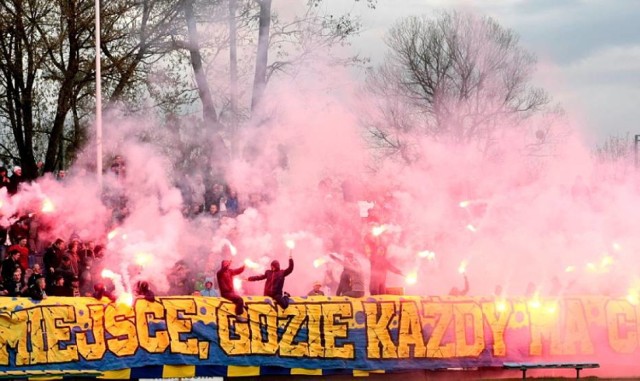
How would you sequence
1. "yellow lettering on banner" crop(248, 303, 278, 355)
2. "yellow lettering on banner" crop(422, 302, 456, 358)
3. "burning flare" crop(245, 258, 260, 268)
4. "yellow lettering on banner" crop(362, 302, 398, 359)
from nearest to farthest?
1. "yellow lettering on banner" crop(248, 303, 278, 355)
2. "yellow lettering on banner" crop(362, 302, 398, 359)
3. "yellow lettering on banner" crop(422, 302, 456, 358)
4. "burning flare" crop(245, 258, 260, 268)

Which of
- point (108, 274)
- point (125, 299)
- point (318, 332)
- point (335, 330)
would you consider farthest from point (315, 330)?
point (108, 274)

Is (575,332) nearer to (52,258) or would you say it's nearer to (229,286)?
(229,286)

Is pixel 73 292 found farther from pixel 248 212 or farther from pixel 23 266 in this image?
pixel 248 212

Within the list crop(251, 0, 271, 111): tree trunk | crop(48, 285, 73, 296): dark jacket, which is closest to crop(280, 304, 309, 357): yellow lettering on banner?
crop(48, 285, 73, 296): dark jacket

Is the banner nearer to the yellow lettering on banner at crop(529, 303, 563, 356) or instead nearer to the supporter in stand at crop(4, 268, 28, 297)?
the yellow lettering on banner at crop(529, 303, 563, 356)

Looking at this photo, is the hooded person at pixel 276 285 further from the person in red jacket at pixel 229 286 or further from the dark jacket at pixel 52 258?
the dark jacket at pixel 52 258

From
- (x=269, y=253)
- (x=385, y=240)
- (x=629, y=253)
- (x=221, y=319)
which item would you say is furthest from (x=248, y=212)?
(x=629, y=253)

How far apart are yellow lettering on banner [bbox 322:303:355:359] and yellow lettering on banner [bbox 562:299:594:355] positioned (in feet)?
12.6

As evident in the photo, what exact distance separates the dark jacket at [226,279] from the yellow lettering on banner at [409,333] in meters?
2.80

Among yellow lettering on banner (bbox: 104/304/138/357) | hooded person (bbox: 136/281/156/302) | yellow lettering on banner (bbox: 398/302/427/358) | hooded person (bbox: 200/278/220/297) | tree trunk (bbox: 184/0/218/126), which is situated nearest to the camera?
yellow lettering on banner (bbox: 104/304/138/357)

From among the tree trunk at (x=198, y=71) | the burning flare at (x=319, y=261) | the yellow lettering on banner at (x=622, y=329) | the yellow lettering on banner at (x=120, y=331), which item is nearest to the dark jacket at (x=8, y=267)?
the yellow lettering on banner at (x=120, y=331)

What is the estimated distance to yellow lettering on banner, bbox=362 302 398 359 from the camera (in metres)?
19.2

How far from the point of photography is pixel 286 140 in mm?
24938

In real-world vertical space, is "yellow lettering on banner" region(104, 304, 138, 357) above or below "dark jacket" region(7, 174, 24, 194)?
below
